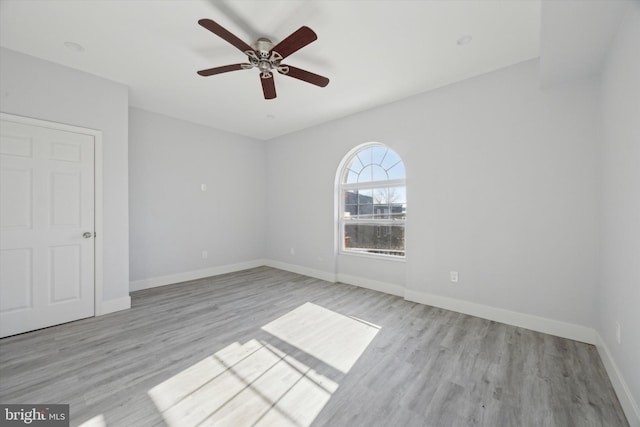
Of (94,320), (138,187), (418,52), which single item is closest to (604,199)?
(418,52)

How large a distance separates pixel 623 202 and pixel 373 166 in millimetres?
2751

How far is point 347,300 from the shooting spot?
3410 millimetres

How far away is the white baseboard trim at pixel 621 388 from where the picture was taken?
4.58 feet

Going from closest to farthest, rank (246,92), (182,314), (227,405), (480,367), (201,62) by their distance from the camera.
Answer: (227,405), (480,367), (201,62), (182,314), (246,92)

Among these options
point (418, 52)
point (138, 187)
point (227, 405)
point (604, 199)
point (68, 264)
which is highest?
point (418, 52)

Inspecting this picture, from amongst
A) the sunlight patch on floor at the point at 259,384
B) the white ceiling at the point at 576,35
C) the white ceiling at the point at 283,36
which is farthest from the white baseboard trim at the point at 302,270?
the white ceiling at the point at 576,35

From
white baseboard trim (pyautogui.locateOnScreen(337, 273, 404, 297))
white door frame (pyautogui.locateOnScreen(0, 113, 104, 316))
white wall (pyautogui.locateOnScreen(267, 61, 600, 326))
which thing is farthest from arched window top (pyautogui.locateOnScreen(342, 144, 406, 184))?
white door frame (pyautogui.locateOnScreen(0, 113, 104, 316))

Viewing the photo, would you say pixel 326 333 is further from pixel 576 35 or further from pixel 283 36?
pixel 576 35

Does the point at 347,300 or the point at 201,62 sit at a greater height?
the point at 201,62

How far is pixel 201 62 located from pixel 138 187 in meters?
2.35

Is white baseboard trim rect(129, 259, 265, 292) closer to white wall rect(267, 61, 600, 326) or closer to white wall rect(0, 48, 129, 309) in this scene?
white wall rect(0, 48, 129, 309)

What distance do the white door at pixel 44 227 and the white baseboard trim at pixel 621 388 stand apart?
4.68 m

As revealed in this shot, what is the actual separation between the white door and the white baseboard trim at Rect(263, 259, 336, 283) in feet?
9.81

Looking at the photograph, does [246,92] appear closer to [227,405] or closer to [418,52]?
[418,52]
